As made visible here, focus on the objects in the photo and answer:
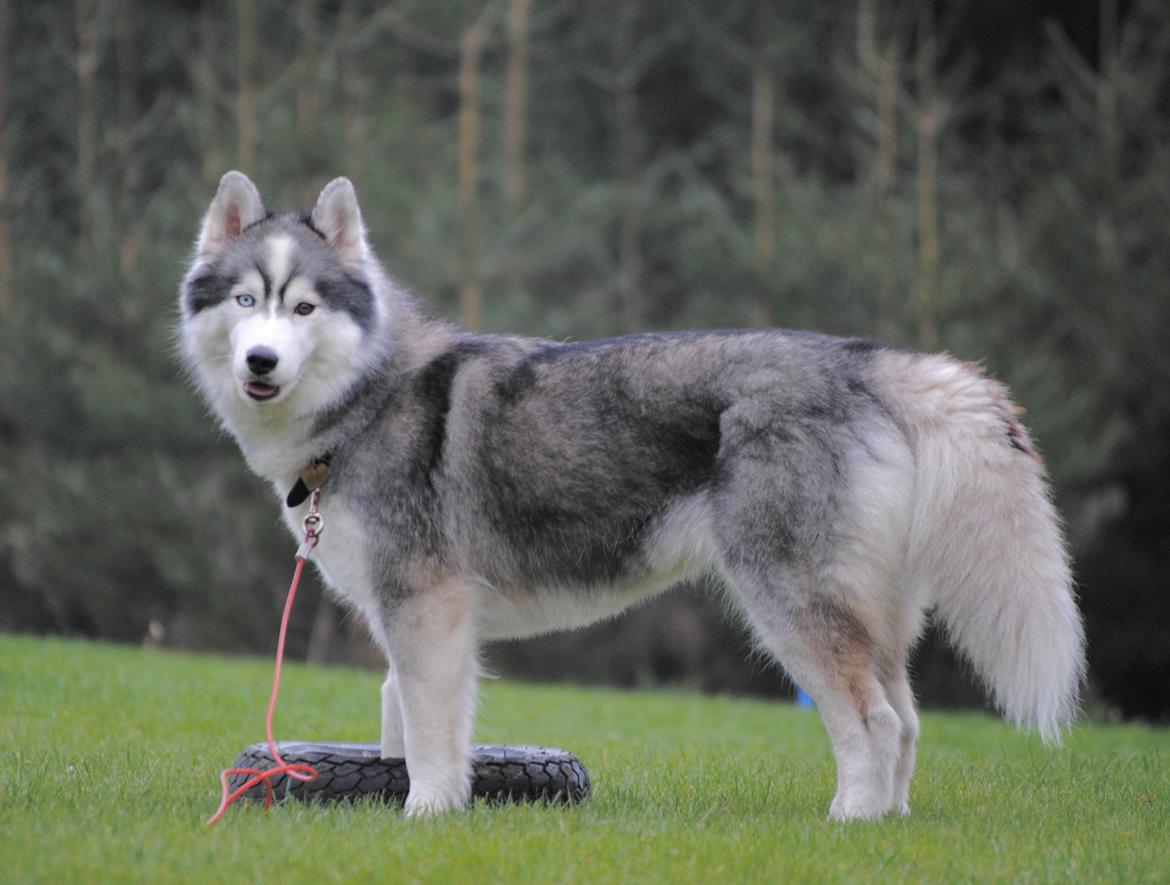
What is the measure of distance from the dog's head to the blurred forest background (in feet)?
32.5

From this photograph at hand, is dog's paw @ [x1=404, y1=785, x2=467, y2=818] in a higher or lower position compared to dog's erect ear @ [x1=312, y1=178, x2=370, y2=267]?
lower

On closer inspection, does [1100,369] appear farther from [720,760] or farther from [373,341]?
[373,341]

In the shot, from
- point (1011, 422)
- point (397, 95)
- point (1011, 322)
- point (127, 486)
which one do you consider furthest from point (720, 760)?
point (397, 95)

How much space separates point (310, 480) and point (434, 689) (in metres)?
0.94

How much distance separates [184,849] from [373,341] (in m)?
2.09

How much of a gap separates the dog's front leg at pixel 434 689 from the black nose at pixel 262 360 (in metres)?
0.98

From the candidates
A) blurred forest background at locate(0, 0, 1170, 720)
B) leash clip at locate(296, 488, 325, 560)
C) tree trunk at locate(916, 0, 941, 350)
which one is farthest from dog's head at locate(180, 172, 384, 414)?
tree trunk at locate(916, 0, 941, 350)

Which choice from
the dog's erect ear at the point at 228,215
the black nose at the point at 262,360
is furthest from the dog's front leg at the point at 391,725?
the dog's erect ear at the point at 228,215

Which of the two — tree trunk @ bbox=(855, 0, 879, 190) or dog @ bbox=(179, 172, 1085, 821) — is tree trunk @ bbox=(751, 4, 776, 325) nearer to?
tree trunk @ bbox=(855, 0, 879, 190)

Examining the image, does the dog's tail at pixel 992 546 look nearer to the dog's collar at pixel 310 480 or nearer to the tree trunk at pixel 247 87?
the dog's collar at pixel 310 480

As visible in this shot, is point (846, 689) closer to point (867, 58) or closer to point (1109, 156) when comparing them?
point (1109, 156)

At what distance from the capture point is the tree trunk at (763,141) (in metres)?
18.3

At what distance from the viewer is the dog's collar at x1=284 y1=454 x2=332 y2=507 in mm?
5168

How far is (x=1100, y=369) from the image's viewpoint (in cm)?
1562
